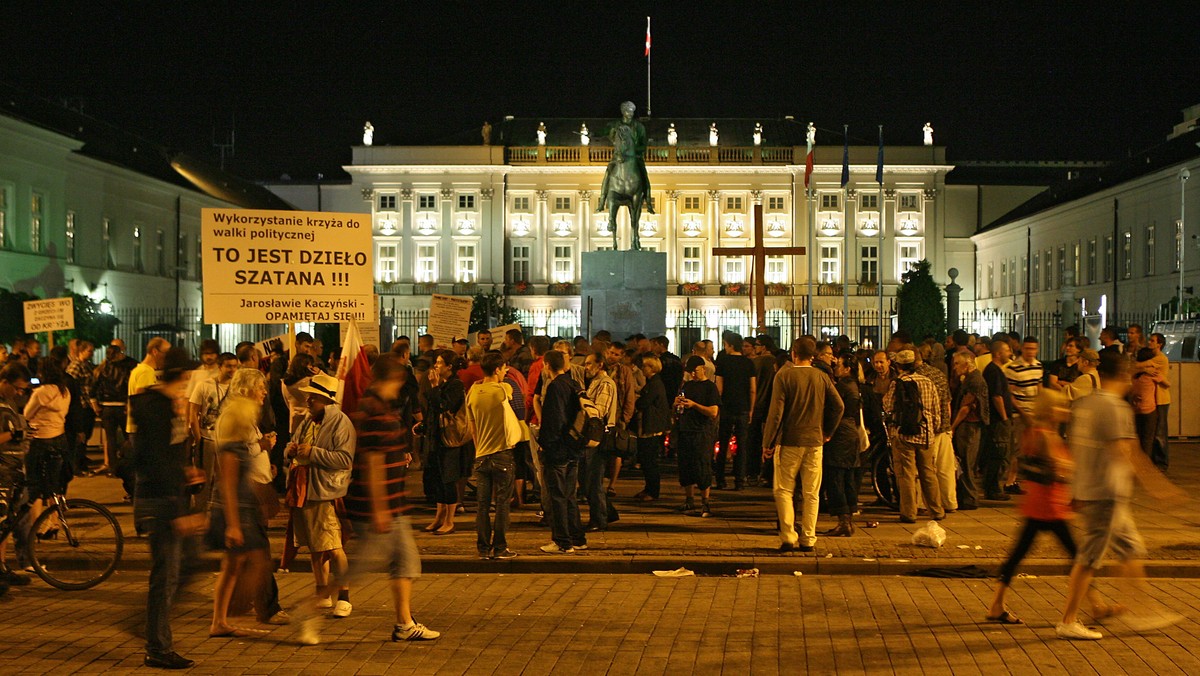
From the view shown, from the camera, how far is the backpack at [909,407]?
12.3 metres

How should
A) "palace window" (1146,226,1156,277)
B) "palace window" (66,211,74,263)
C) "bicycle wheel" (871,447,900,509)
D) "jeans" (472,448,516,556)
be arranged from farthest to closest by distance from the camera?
"palace window" (1146,226,1156,277) → "palace window" (66,211,74,263) → "bicycle wheel" (871,447,900,509) → "jeans" (472,448,516,556)

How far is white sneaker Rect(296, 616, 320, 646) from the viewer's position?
778 cm

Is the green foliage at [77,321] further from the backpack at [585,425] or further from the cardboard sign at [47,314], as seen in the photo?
the backpack at [585,425]

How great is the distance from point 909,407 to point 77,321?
107 feet

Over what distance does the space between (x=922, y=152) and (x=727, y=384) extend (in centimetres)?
6717

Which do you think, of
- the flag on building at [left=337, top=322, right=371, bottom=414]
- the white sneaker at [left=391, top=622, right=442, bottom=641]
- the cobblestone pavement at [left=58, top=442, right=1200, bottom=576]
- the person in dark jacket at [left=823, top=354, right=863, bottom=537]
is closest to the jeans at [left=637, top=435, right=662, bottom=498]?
the cobblestone pavement at [left=58, top=442, right=1200, bottom=576]

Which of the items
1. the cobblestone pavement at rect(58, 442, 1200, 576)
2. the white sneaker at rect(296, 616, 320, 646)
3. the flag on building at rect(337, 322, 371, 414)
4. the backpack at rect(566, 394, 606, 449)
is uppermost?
the flag on building at rect(337, 322, 371, 414)

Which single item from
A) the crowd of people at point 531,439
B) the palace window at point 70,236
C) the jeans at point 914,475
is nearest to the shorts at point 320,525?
the crowd of people at point 531,439

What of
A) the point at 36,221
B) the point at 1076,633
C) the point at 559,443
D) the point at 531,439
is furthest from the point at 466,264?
the point at 1076,633

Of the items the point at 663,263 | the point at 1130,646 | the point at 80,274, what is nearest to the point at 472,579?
the point at 1130,646

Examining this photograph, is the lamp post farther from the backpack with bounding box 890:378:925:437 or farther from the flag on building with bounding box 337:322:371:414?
the flag on building with bounding box 337:322:371:414

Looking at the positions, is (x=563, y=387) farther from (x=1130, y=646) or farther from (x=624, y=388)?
(x=1130, y=646)

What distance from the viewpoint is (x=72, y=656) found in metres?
7.56

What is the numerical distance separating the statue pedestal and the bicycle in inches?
657
